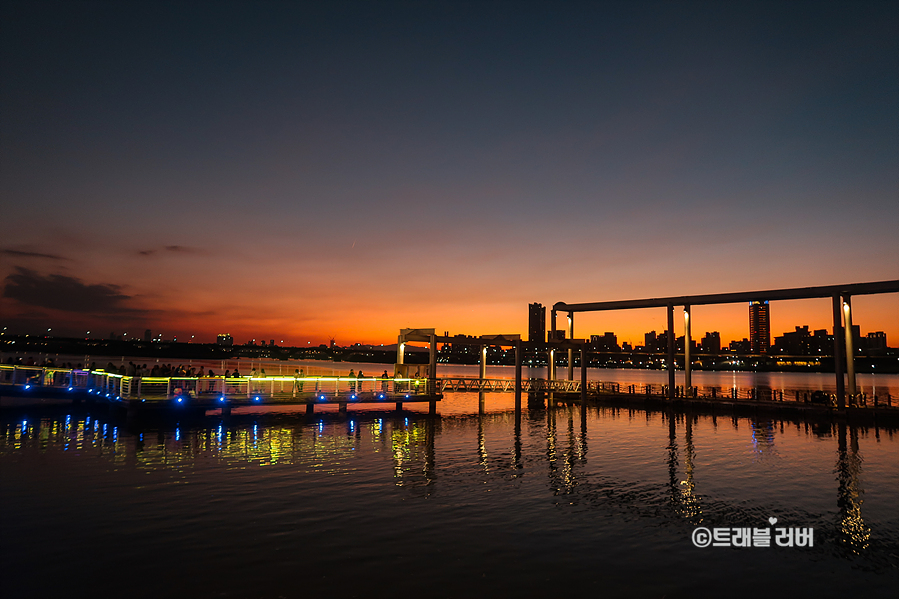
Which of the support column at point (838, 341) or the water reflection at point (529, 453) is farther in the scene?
the support column at point (838, 341)

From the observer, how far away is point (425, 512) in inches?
589

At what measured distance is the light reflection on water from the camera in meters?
10.7

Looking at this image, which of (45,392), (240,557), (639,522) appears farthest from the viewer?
(45,392)

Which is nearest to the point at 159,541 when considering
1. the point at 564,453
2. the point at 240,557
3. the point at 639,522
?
the point at 240,557

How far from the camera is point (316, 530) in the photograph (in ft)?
43.1

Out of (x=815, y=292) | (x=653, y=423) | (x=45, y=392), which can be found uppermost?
(x=815, y=292)

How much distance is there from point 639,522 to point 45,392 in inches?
1483

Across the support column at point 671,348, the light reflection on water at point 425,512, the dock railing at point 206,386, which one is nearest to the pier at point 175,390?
the dock railing at point 206,386

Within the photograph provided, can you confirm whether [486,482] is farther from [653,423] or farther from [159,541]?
[653,423]

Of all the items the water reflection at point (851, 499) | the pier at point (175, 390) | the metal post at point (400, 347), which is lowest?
the water reflection at point (851, 499)

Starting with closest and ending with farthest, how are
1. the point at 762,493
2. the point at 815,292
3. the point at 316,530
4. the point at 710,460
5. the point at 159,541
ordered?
the point at 159,541 → the point at 316,530 → the point at 762,493 → the point at 710,460 → the point at 815,292

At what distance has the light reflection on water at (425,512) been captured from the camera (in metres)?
10.7

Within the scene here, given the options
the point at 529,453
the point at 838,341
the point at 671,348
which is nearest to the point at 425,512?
the point at 529,453

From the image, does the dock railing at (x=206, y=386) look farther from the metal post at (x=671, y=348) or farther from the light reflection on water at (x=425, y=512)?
the metal post at (x=671, y=348)
